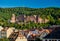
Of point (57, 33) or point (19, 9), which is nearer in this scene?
point (57, 33)

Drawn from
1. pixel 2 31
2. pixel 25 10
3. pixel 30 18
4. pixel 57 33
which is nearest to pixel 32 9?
pixel 25 10

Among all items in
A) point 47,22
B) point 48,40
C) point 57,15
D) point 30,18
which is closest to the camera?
point 48,40

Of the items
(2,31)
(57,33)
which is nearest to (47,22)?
(2,31)

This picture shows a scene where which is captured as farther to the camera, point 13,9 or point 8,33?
point 13,9

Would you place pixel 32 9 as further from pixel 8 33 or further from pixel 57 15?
pixel 8 33

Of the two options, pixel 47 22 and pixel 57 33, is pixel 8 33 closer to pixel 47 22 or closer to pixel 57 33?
pixel 57 33

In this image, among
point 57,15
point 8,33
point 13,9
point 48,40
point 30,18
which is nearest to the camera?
point 48,40

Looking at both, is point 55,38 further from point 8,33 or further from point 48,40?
point 8,33

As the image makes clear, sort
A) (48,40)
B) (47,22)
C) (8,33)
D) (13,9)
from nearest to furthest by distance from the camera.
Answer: (48,40)
(8,33)
(47,22)
(13,9)
